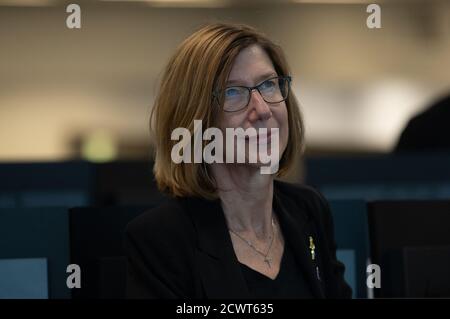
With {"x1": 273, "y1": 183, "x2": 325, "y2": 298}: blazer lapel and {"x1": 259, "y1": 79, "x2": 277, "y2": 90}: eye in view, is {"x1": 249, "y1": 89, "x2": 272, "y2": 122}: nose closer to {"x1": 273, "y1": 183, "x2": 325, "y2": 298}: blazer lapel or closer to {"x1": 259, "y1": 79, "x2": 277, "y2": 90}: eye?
{"x1": 259, "y1": 79, "x2": 277, "y2": 90}: eye

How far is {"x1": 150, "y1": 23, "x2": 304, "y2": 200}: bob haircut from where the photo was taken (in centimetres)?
97

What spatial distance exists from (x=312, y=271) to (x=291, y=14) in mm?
399

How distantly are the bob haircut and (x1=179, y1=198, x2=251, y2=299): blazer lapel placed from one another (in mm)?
43

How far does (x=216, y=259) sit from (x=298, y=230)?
16 centimetres

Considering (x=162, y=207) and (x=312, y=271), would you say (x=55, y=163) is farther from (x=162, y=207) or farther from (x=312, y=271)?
(x=312, y=271)

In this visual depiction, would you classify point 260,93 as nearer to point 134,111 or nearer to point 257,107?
point 257,107

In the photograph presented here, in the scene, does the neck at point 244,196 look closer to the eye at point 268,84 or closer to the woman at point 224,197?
the woman at point 224,197

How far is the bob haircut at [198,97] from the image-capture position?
38.1 inches

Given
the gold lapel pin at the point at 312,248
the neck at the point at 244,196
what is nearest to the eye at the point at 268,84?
the neck at the point at 244,196

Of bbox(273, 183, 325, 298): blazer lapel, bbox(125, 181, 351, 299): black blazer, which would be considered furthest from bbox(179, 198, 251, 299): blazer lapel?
bbox(273, 183, 325, 298): blazer lapel

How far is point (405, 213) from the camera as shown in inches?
40.7

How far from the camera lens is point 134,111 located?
38.8 inches
